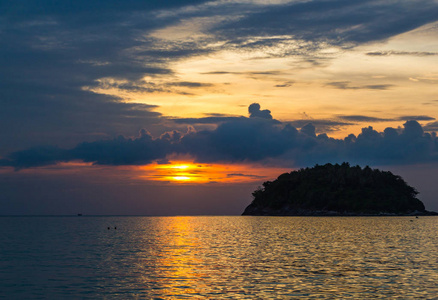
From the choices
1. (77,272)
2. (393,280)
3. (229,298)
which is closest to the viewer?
(229,298)

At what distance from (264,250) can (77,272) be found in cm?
4009

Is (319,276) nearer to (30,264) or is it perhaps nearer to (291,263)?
(291,263)

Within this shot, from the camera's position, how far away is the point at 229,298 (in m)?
45.9

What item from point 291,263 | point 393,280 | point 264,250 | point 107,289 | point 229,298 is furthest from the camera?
point 264,250

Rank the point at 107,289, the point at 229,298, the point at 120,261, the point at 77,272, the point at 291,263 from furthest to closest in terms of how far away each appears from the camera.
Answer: the point at 120,261 → the point at 291,263 → the point at 77,272 → the point at 107,289 → the point at 229,298

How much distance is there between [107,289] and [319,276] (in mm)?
24399

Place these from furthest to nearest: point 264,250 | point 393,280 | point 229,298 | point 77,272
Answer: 1. point 264,250
2. point 77,272
3. point 393,280
4. point 229,298

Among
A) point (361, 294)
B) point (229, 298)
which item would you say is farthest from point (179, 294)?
point (361, 294)

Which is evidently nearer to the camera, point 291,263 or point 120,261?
point 291,263

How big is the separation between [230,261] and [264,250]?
20.7 meters

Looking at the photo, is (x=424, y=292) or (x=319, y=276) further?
(x=319, y=276)

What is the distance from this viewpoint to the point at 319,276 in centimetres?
5884

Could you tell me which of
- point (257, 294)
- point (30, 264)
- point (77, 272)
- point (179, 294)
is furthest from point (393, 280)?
point (30, 264)

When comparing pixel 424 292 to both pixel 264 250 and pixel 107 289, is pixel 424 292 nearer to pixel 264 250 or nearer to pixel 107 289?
pixel 107 289
